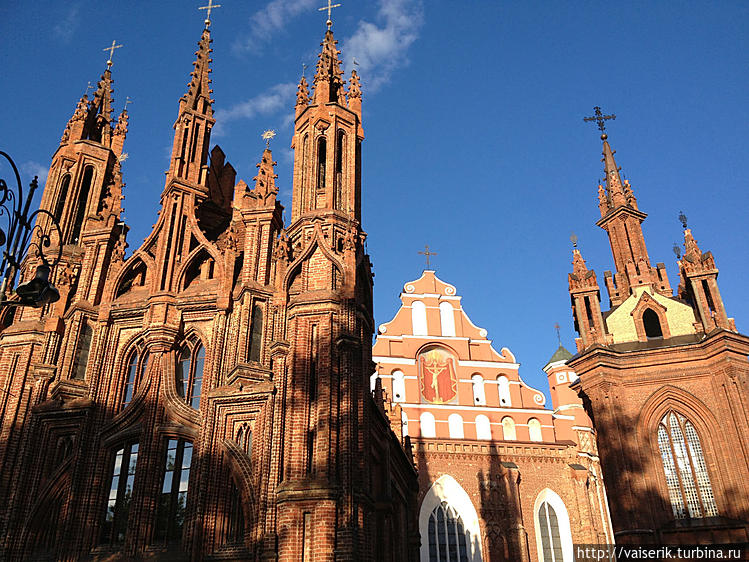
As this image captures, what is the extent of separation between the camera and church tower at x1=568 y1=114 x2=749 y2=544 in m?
23.8

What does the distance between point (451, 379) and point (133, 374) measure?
19.3m

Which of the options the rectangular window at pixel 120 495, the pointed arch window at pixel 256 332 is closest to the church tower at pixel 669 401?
the pointed arch window at pixel 256 332

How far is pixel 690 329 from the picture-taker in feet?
90.4

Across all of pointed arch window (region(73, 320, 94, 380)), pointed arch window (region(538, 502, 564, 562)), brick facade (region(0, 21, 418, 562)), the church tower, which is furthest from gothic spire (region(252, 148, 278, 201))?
pointed arch window (region(538, 502, 564, 562))

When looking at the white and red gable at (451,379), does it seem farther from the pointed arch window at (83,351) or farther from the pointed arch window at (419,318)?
the pointed arch window at (83,351)

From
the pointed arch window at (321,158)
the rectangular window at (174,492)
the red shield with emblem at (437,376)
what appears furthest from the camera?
the red shield with emblem at (437,376)

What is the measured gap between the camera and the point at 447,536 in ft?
98.6

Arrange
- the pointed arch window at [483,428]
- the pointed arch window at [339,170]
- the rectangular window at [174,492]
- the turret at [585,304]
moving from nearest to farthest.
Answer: the rectangular window at [174,492], the pointed arch window at [339,170], the turret at [585,304], the pointed arch window at [483,428]

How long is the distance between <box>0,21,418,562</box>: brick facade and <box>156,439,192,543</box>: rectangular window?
0.12ft

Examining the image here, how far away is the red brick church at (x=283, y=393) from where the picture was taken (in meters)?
15.8

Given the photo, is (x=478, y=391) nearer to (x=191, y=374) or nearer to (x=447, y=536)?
(x=447, y=536)

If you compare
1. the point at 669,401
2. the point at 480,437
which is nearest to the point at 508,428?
the point at 480,437

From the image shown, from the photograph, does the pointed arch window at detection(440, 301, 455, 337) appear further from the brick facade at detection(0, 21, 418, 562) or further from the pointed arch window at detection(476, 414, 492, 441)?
the brick facade at detection(0, 21, 418, 562)

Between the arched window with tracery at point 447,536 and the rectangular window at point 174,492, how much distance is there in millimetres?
16180
